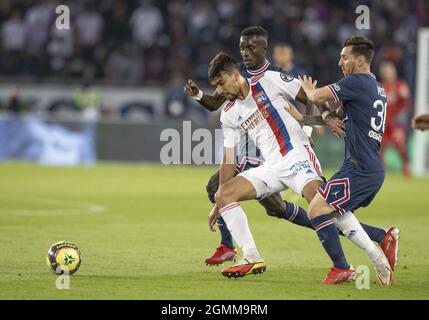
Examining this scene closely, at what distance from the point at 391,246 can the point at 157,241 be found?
11.1ft

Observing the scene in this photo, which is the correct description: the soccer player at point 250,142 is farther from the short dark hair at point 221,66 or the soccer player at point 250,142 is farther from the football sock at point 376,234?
the football sock at point 376,234

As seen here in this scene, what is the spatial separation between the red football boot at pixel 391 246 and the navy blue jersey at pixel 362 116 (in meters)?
0.74

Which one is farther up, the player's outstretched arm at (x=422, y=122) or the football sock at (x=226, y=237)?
the player's outstretched arm at (x=422, y=122)

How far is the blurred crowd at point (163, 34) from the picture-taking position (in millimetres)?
26016

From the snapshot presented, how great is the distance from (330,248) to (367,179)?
2.25 ft

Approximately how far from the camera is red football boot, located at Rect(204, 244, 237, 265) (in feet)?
31.7

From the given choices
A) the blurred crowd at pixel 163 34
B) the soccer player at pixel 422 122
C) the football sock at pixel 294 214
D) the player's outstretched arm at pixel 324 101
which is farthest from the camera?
the blurred crowd at pixel 163 34

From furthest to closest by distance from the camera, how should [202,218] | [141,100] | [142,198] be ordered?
[141,100] → [142,198] → [202,218]

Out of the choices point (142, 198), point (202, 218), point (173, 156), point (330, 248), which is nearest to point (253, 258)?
point (330, 248)

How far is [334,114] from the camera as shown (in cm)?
868

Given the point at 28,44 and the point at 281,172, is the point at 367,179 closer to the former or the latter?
the point at 281,172

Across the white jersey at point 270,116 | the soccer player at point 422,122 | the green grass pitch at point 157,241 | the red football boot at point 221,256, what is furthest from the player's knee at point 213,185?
the soccer player at point 422,122

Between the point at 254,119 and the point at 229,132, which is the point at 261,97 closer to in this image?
the point at 254,119

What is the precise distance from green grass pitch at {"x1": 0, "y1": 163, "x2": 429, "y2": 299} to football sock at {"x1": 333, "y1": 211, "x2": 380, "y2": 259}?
0.36 meters
